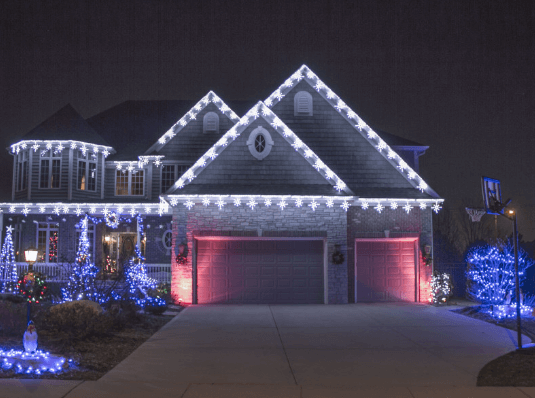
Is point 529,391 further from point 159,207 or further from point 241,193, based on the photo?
Result: point 159,207

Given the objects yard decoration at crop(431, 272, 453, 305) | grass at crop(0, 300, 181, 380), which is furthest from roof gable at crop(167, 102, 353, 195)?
grass at crop(0, 300, 181, 380)

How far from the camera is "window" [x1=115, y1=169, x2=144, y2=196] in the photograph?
2342 centimetres

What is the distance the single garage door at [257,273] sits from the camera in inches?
690

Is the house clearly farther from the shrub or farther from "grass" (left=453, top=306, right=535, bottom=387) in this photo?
"grass" (left=453, top=306, right=535, bottom=387)

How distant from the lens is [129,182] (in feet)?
77.2

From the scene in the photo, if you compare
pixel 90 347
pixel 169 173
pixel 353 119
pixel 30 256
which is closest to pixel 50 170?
pixel 169 173

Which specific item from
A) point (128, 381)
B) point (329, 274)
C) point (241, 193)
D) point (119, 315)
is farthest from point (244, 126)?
point (128, 381)

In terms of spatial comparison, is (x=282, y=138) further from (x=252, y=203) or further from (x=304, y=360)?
(x=304, y=360)

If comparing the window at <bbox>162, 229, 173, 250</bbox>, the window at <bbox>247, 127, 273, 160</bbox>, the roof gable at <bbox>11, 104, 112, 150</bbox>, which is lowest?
the window at <bbox>162, 229, 173, 250</bbox>

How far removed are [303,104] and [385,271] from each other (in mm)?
6749

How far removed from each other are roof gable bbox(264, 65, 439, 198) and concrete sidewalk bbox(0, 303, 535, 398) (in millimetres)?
6055

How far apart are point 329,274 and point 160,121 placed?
1267 cm

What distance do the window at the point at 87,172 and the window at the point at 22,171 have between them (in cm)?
236

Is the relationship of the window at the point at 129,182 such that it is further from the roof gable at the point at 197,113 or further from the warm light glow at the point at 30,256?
the warm light glow at the point at 30,256
